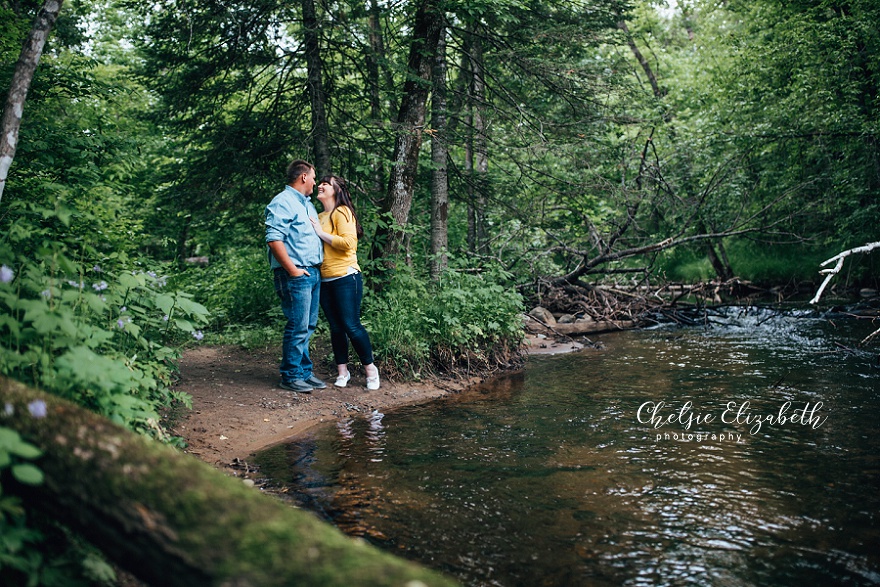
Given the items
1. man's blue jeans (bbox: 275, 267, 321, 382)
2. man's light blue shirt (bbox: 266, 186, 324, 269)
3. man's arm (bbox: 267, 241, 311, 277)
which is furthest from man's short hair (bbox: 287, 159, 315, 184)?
man's blue jeans (bbox: 275, 267, 321, 382)

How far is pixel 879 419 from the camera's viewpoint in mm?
5543

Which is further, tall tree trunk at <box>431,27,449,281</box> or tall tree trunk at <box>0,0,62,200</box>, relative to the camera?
tall tree trunk at <box>431,27,449,281</box>

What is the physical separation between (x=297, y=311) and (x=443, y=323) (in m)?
2.13

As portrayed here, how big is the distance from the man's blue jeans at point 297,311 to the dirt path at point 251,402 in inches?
11.7

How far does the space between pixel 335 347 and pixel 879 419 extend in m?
5.34

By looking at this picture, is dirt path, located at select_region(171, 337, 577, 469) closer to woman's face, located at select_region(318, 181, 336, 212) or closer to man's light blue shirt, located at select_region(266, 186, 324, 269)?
man's light blue shirt, located at select_region(266, 186, 324, 269)

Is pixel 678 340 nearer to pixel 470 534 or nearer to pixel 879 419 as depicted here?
pixel 879 419

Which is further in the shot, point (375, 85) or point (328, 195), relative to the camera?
point (375, 85)

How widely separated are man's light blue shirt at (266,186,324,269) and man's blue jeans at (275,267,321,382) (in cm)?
15

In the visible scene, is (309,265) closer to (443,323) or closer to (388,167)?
(443,323)

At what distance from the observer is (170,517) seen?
2.01 meters

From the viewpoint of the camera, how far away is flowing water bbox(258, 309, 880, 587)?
3.14 m

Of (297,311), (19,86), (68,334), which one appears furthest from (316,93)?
(68,334)

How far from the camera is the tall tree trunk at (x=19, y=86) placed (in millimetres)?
4602
